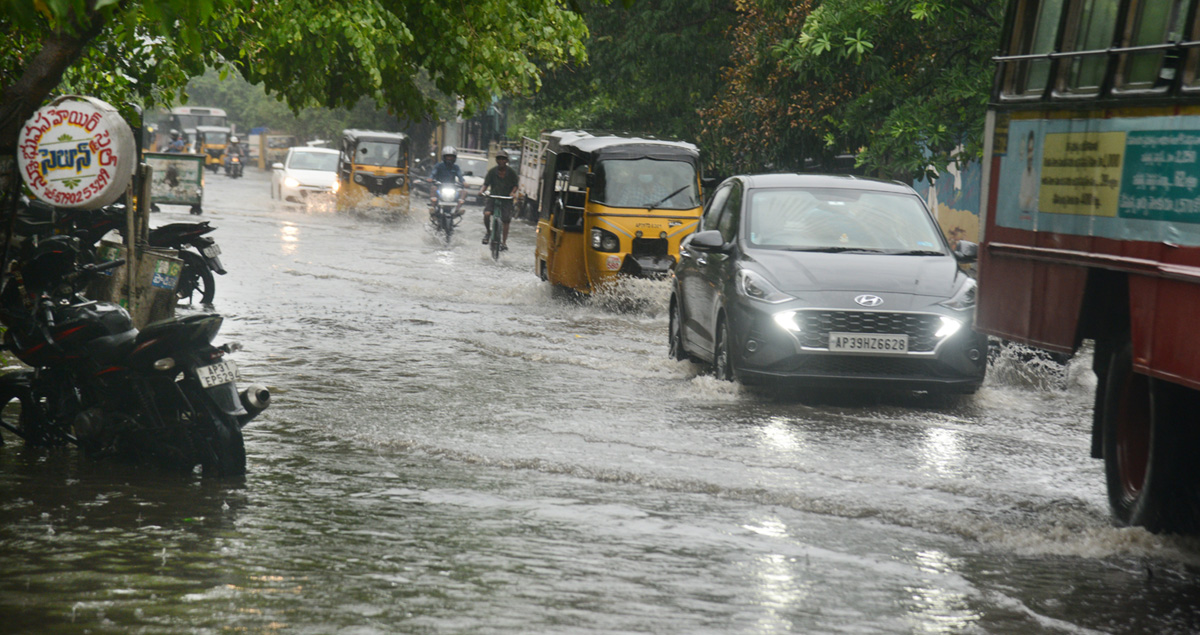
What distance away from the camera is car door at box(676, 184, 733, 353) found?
1245 cm

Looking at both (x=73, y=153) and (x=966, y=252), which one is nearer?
(x=73, y=153)

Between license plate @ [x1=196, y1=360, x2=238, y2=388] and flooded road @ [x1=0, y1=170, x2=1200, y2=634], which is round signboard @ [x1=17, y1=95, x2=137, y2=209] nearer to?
flooded road @ [x1=0, y1=170, x2=1200, y2=634]

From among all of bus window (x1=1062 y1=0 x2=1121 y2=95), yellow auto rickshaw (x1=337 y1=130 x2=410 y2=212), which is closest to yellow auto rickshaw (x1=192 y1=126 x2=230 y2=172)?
yellow auto rickshaw (x1=337 y1=130 x2=410 y2=212)

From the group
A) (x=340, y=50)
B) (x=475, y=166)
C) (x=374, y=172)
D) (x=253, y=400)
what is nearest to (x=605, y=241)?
(x=340, y=50)

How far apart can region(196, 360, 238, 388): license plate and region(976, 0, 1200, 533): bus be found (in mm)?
4067

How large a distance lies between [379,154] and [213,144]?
46.9m

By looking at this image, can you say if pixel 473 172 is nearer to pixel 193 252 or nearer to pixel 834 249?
pixel 193 252

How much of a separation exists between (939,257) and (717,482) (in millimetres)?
4446

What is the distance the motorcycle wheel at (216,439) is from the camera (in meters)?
7.52

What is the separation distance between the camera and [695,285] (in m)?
12.8

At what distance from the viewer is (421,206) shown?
166 ft

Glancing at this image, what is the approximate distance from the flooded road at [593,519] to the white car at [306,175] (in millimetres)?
31114

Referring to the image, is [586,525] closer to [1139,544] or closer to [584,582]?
[584,582]

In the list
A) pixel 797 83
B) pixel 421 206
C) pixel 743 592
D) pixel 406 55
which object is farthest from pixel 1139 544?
pixel 421 206
